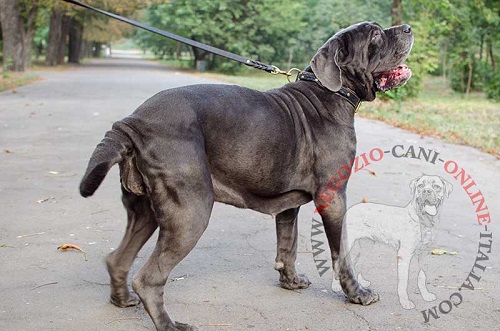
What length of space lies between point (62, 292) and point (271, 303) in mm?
1399

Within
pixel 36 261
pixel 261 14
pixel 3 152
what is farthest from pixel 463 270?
pixel 261 14

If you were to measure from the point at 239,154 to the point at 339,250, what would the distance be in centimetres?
94

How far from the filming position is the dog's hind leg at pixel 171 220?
12.2 ft

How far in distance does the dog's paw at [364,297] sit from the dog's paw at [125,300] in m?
1.40

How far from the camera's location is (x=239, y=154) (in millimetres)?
4020

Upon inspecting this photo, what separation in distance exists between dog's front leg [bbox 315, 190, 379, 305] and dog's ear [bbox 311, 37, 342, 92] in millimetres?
696

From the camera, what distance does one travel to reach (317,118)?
4.34 meters

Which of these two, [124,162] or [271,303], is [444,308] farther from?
[124,162]

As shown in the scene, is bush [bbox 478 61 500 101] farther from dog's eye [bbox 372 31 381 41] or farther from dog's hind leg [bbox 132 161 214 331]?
dog's hind leg [bbox 132 161 214 331]

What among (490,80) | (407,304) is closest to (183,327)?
(407,304)

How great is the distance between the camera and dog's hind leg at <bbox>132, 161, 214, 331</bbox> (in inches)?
146

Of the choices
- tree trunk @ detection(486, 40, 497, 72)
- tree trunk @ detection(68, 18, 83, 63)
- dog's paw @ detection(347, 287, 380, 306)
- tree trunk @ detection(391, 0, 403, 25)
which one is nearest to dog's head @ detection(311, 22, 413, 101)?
dog's paw @ detection(347, 287, 380, 306)

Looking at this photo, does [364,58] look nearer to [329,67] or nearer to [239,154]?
[329,67]

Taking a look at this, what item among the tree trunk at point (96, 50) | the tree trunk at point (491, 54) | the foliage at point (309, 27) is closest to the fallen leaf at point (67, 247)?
the foliage at point (309, 27)
